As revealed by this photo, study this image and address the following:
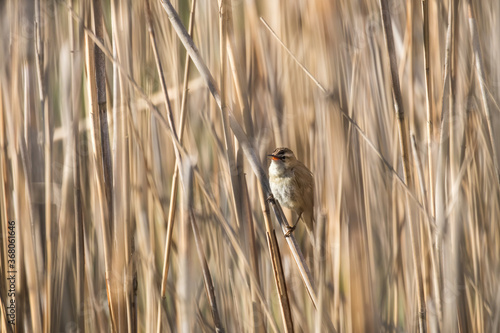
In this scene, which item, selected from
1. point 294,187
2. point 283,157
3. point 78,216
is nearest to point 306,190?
point 294,187

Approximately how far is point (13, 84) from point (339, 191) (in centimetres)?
116

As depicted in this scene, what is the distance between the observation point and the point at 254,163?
1422 mm

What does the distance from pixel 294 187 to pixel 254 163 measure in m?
0.87

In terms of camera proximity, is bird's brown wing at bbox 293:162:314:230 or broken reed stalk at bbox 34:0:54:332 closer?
broken reed stalk at bbox 34:0:54:332

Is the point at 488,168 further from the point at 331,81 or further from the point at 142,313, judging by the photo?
the point at 142,313

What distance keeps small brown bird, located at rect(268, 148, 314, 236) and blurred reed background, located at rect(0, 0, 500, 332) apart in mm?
166

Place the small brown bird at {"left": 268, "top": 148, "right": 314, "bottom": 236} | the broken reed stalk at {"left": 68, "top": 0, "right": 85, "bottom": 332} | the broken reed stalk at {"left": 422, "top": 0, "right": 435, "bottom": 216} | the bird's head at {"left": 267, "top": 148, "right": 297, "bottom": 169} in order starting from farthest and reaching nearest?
1. the small brown bird at {"left": 268, "top": 148, "right": 314, "bottom": 236}
2. the bird's head at {"left": 267, "top": 148, "right": 297, "bottom": 169}
3. the broken reed stalk at {"left": 68, "top": 0, "right": 85, "bottom": 332}
4. the broken reed stalk at {"left": 422, "top": 0, "right": 435, "bottom": 216}

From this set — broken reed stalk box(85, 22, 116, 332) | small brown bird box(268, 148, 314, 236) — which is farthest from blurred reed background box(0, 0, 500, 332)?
small brown bird box(268, 148, 314, 236)

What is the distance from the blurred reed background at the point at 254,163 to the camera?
147 cm

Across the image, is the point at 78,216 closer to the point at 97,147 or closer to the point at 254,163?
the point at 97,147

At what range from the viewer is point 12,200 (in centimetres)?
175

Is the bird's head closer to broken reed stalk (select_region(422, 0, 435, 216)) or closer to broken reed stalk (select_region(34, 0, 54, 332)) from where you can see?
broken reed stalk (select_region(422, 0, 435, 216))

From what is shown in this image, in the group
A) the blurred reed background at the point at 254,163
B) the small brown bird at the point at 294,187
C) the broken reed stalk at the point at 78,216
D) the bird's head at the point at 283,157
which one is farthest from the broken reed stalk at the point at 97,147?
the small brown bird at the point at 294,187

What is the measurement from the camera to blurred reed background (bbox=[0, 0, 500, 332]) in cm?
147
